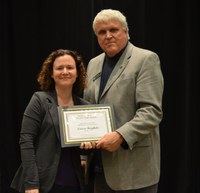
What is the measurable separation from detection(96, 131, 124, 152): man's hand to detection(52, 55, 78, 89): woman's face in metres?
0.39

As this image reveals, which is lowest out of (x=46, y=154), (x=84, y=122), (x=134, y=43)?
(x=46, y=154)

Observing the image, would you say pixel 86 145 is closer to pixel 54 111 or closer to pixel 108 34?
pixel 54 111

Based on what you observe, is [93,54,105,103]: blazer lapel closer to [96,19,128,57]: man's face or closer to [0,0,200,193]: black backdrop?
[96,19,128,57]: man's face

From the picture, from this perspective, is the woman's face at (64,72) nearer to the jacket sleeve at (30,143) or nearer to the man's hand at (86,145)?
the jacket sleeve at (30,143)

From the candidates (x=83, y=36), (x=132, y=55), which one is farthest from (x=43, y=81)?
(x=83, y=36)

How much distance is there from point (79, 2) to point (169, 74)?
112 cm

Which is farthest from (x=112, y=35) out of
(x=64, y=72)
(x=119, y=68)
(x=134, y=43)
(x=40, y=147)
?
(x=134, y=43)

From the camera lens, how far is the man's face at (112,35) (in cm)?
203

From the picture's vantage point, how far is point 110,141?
1805mm

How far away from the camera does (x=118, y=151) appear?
6.39 ft

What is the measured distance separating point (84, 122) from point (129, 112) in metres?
0.29

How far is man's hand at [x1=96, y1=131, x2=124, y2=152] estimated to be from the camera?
71.0 inches

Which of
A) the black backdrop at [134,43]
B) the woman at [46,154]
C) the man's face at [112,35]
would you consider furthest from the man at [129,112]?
the black backdrop at [134,43]

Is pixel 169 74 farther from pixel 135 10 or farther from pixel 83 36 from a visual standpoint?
pixel 83 36
